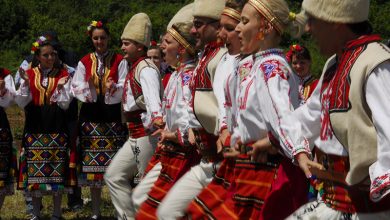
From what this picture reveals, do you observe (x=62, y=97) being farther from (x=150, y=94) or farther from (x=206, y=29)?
(x=206, y=29)

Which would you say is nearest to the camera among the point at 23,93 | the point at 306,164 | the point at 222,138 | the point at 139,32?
the point at 306,164

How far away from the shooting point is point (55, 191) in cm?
900

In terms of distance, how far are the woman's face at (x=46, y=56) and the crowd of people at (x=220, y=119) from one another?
1 cm

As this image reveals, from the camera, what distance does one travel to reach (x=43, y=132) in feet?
29.5

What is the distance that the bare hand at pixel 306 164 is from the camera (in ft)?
12.7

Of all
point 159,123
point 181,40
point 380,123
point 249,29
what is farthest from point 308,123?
point 159,123

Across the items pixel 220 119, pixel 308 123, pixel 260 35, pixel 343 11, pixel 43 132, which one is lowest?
pixel 43 132

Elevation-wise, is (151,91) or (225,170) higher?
(225,170)

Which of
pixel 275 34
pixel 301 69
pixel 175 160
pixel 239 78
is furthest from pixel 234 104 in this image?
pixel 301 69

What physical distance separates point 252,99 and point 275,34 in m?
0.41

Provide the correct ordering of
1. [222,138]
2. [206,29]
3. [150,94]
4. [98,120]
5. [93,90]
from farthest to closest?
1. [98,120]
2. [93,90]
3. [150,94]
4. [206,29]
5. [222,138]

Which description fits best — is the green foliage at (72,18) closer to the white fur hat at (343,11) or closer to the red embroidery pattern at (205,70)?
the red embroidery pattern at (205,70)

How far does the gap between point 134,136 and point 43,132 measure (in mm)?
1384

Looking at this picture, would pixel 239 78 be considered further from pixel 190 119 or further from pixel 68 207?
pixel 68 207
